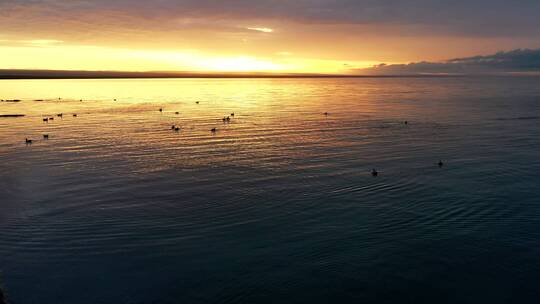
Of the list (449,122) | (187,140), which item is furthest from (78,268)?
(449,122)

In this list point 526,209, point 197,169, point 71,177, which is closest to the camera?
point 526,209

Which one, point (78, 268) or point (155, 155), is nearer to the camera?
point (78, 268)

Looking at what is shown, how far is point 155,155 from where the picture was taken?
4588 cm

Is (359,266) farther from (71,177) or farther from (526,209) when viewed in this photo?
(71,177)

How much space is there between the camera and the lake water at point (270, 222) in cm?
1877

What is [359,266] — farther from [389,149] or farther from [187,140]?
[187,140]

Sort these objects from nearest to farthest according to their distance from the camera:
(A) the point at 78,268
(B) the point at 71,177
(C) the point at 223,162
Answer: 1. (A) the point at 78,268
2. (B) the point at 71,177
3. (C) the point at 223,162

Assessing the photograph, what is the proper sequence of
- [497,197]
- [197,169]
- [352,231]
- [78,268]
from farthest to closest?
1. [197,169]
2. [497,197]
3. [352,231]
4. [78,268]

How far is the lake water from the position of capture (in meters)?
18.8

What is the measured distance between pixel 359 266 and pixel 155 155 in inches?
1219

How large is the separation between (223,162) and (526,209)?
85.8ft

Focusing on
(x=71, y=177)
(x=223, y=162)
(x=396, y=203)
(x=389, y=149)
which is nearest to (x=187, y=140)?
(x=223, y=162)

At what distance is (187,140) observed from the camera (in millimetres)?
55625

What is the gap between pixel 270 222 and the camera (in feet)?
85.5
